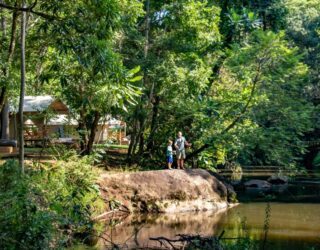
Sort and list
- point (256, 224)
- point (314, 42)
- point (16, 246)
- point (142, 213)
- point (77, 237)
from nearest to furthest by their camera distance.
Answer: point (16, 246) < point (77, 237) < point (256, 224) < point (142, 213) < point (314, 42)

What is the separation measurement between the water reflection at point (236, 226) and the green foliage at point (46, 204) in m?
1.12

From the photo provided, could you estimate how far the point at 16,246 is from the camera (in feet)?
25.0

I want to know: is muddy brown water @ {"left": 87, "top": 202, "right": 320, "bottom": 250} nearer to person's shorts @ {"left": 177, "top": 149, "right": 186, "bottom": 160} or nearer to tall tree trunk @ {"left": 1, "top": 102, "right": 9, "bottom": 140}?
person's shorts @ {"left": 177, "top": 149, "right": 186, "bottom": 160}

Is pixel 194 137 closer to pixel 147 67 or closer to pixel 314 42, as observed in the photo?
pixel 147 67

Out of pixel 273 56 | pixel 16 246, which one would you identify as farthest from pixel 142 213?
pixel 16 246

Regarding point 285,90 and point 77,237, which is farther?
point 285,90

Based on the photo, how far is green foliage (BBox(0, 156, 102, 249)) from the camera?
7.73 meters

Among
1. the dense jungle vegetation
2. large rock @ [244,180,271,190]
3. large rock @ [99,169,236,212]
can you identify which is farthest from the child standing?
large rock @ [244,180,271,190]

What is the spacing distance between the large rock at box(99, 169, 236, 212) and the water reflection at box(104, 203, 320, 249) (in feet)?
2.27

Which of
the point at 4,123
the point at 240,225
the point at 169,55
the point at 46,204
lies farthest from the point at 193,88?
the point at 4,123

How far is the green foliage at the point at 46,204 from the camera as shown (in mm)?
7734

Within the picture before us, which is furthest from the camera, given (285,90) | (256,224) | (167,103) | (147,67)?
(285,90)

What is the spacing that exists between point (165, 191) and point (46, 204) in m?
6.87

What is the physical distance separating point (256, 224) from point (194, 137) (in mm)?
8091
